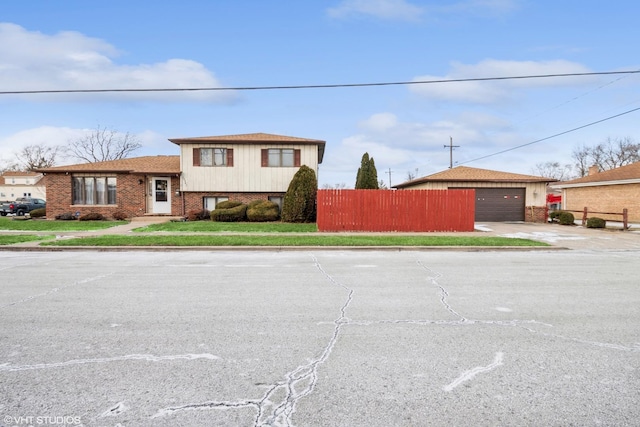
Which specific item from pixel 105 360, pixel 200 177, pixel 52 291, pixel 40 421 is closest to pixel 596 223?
pixel 200 177

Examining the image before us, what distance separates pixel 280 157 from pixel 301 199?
4.32 m

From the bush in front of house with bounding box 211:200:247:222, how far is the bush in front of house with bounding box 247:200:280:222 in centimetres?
39

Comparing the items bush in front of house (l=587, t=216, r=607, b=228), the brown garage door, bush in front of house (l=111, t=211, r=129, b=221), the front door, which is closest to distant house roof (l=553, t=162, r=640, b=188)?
the brown garage door

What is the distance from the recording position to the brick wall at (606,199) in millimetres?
26352

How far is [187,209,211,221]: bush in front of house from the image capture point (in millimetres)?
23906

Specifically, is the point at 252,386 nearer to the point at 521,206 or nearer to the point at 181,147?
the point at 181,147

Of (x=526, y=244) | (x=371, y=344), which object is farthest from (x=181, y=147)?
(x=371, y=344)

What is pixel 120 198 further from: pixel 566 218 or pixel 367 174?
pixel 566 218

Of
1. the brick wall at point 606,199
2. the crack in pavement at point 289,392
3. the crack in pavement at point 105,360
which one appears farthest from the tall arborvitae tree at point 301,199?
the brick wall at point 606,199

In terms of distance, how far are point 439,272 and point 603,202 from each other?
27.3m

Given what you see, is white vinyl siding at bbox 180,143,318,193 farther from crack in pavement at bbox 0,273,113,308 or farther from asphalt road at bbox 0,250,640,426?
asphalt road at bbox 0,250,640,426

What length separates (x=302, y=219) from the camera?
2245cm

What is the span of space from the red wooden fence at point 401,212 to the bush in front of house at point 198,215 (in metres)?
8.91

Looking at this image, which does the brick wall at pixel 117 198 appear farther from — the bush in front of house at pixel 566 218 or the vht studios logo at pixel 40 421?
the bush in front of house at pixel 566 218
